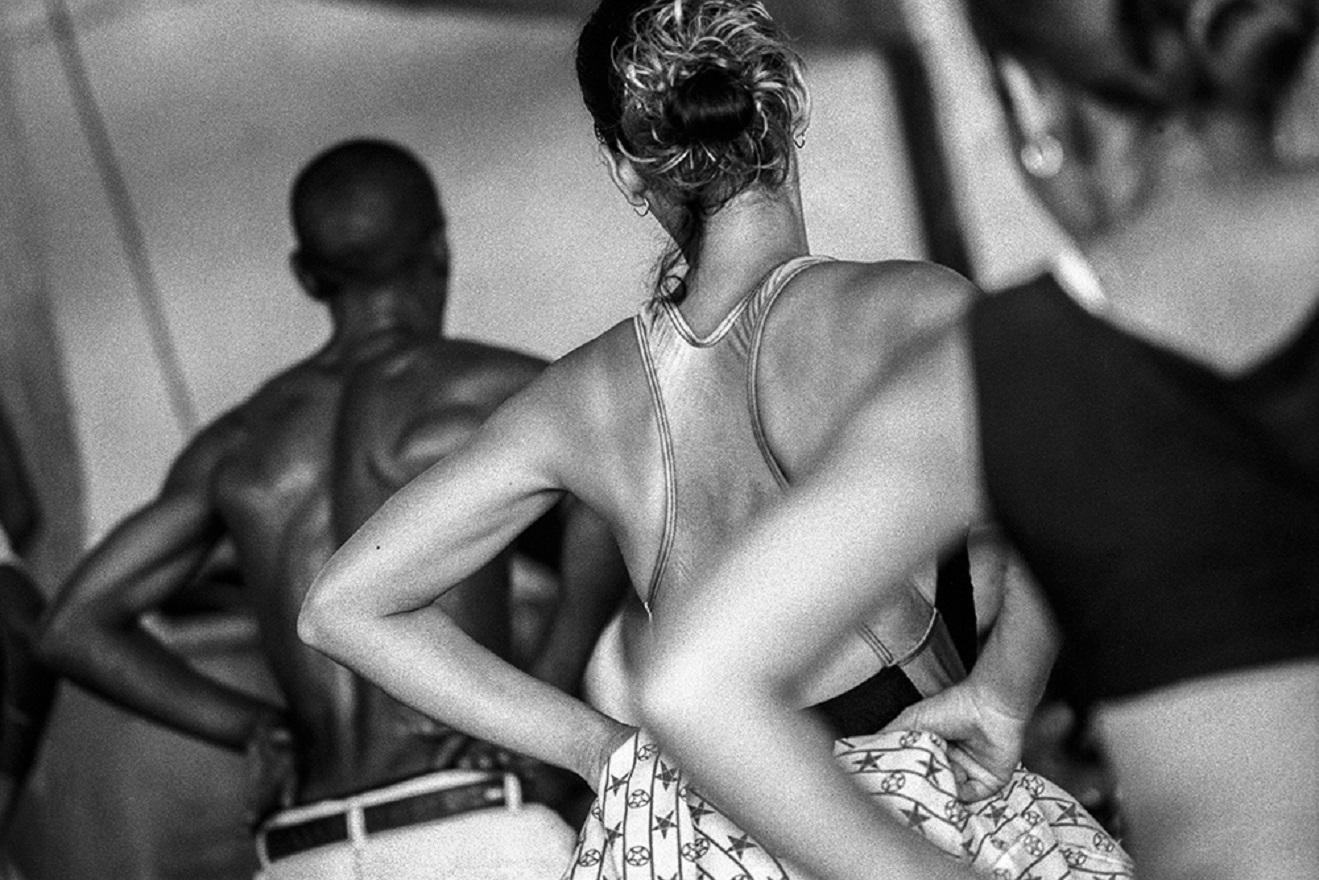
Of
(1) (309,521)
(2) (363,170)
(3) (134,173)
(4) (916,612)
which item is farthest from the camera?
(3) (134,173)

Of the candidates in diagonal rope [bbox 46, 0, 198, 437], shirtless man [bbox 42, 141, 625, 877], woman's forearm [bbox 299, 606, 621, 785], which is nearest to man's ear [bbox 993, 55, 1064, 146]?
woman's forearm [bbox 299, 606, 621, 785]

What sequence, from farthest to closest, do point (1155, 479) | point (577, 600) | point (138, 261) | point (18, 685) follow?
point (138, 261) < point (18, 685) < point (577, 600) < point (1155, 479)

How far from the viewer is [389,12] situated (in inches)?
187

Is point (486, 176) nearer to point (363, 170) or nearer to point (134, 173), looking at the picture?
point (134, 173)

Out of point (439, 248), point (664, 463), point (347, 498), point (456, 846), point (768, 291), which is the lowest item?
point (456, 846)

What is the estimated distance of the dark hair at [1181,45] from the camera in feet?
3.93

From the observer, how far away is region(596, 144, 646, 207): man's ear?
74.0 inches

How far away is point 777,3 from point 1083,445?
3.30m

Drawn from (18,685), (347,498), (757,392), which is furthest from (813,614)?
(18,685)

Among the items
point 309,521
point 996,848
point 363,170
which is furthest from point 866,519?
point 363,170

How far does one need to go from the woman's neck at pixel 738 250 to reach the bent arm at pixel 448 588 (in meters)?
0.17

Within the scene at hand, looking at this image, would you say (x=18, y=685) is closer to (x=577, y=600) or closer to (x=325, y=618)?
(x=577, y=600)

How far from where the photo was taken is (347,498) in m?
2.83

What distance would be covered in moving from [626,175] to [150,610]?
1.50 metres
